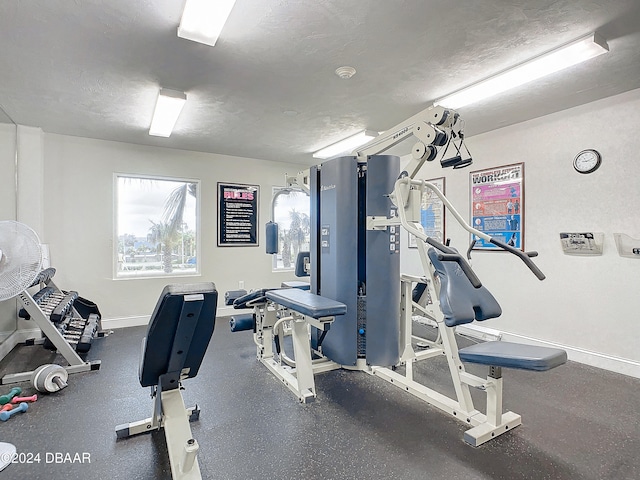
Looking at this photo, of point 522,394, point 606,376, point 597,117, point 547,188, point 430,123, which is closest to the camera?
point 430,123

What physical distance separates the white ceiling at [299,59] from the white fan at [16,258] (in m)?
1.22

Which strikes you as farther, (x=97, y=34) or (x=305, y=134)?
(x=305, y=134)

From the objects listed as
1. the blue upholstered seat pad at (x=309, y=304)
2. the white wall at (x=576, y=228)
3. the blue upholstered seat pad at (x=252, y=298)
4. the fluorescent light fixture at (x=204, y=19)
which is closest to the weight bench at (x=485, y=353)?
the blue upholstered seat pad at (x=309, y=304)

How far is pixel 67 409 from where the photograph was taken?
2400 mm

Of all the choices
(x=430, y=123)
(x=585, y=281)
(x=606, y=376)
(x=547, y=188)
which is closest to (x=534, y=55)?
(x=430, y=123)

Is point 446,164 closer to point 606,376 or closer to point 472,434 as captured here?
point 472,434

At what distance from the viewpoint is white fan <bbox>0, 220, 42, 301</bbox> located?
2.42 meters

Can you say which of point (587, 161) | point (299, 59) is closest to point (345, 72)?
point (299, 59)

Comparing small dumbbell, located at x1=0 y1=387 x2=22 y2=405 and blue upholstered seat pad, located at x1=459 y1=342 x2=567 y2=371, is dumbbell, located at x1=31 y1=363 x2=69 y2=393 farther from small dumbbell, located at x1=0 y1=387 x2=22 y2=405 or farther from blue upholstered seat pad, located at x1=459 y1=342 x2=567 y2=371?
blue upholstered seat pad, located at x1=459 y1=342 x2=567 y2=371

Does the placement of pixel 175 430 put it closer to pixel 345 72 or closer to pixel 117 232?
pixel 345 72

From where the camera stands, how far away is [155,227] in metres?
4.87

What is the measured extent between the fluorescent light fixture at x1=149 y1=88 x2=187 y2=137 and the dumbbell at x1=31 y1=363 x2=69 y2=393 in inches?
93.6

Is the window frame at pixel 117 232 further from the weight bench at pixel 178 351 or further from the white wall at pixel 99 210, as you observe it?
the weight bench at pixel 178 351

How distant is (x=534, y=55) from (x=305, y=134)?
2.47 m
